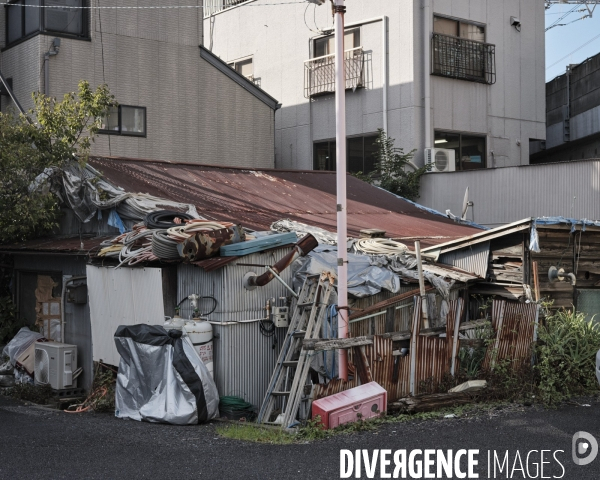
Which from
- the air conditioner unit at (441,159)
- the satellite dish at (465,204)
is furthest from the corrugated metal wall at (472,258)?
the air conditioner unit at (441,159)

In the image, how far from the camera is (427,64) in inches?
842

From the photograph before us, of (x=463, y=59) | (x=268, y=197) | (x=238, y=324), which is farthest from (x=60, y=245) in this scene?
(x=463, y=59)

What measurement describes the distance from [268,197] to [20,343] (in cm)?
570

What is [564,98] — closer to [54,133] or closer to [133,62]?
[133,62]

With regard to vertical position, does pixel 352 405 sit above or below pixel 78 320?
below

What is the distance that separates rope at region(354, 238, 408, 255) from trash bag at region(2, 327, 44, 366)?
602 cm

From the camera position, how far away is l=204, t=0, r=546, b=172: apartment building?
21500 millimetres

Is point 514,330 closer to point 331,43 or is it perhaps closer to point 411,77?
point 411,77

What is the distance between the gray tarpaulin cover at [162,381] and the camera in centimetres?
1039

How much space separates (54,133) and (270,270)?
5.55 meters

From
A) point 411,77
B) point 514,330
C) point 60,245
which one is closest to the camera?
point 514,330

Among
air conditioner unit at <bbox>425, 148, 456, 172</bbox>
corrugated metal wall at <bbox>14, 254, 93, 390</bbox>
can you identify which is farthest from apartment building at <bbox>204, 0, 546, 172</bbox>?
corrugated metal wall at <bbox>14, 254, 93, 390</bbox>

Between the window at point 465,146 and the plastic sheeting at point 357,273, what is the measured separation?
10.8 meters

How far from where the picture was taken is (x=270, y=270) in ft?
35.8
